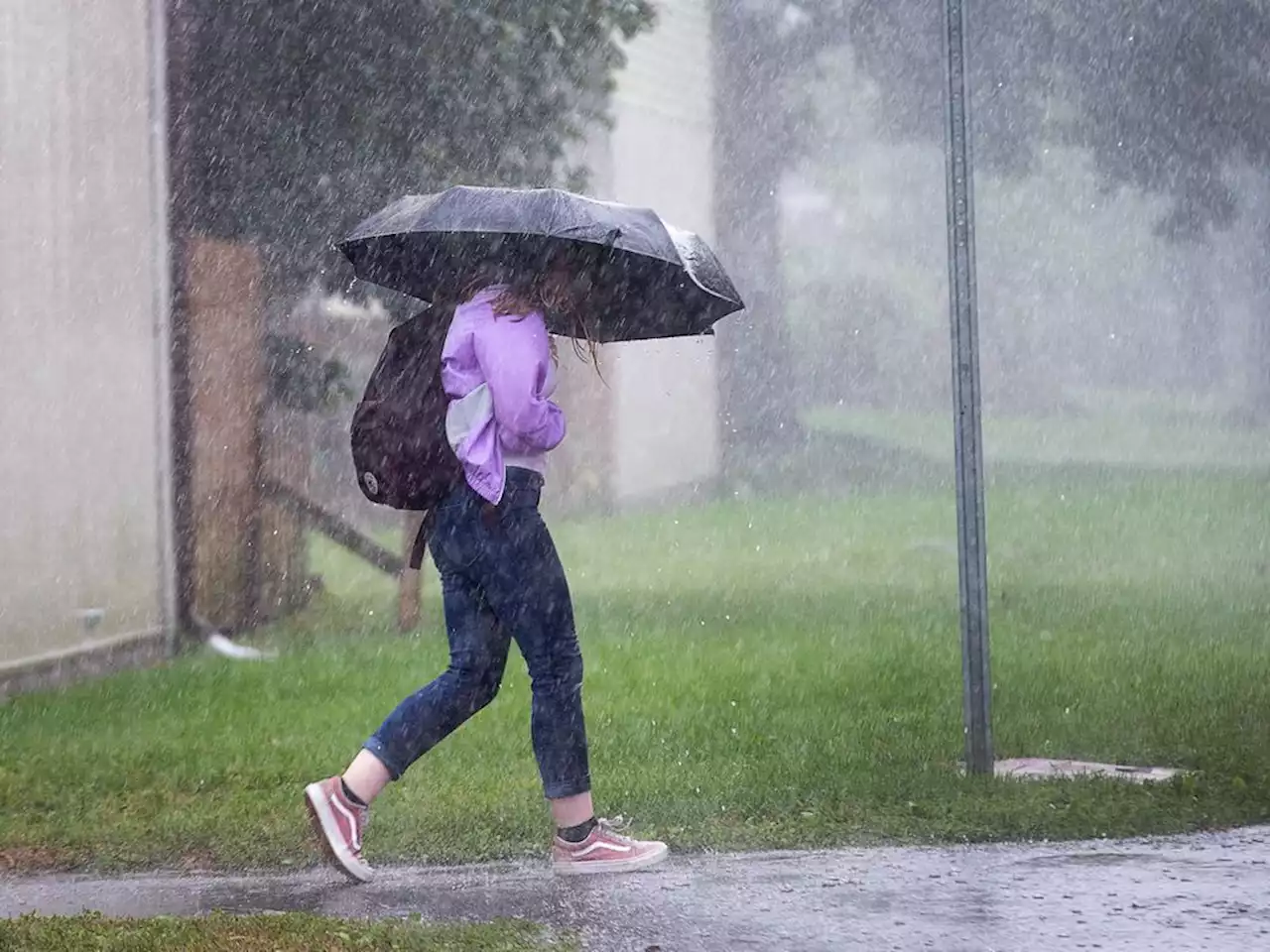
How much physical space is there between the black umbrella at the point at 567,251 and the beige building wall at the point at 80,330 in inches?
156

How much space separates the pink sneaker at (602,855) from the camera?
4762mm

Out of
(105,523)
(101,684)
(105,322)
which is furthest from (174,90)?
(101,684)

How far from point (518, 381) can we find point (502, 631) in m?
0.66

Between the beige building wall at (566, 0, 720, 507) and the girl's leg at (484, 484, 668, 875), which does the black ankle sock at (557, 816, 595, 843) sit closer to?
the girl's leg at (484, 484, 668, 875)

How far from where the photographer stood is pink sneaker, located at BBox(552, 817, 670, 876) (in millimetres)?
4762

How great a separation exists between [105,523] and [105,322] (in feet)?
→ 3.19

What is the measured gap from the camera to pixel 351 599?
10.5m

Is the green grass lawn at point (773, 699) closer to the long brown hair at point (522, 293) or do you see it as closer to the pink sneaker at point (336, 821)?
the pink sneaker at point (336, 821)

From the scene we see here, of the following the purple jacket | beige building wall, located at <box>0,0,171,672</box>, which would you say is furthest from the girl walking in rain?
beige building wall, located at <box>0,0,171,672</box>

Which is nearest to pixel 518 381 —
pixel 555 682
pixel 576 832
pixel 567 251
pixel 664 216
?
pixel 567 251

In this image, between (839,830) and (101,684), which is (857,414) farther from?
(839,830)

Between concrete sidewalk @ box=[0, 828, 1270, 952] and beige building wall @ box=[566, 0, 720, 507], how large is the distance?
6.82 metres

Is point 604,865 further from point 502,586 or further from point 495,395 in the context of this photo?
point 495,395

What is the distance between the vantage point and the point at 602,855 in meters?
4.77
